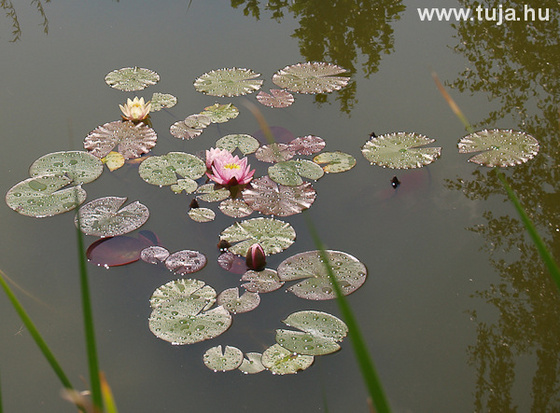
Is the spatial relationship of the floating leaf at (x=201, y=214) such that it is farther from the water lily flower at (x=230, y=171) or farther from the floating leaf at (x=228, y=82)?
the floating leaf at (x=228, y=82)

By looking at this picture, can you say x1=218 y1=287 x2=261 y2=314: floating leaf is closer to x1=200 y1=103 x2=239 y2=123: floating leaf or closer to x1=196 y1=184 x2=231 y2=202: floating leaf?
x1=196 y1=184 x2=231 y2=202: floating leaf

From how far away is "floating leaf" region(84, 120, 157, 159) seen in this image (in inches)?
109

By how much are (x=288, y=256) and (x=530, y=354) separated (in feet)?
2.85

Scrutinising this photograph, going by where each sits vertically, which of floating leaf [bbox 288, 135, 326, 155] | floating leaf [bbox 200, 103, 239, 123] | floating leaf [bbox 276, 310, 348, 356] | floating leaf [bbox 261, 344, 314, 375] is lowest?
floating leaf [bbox 261, 344, 314, 375]

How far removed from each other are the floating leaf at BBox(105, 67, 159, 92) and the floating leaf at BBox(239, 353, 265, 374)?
1767 mm

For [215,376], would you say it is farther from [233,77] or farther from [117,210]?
[233,77]

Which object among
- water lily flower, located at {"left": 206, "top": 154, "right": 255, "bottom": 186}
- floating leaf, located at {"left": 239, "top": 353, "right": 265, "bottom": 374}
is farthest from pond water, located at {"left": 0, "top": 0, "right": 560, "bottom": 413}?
water lily flower, located at {"left": 206, "top": 154, "right": 255, "bottom": 186}

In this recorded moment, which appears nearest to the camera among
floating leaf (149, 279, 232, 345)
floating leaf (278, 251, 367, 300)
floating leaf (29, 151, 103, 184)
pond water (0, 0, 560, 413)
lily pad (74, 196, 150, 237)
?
pond water (0, 0, 560, 413)

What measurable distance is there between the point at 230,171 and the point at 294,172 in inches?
10.7

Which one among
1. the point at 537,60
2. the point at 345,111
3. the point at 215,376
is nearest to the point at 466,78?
the point at 537,60

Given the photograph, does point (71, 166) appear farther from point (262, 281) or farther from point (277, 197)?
point (262, 281)

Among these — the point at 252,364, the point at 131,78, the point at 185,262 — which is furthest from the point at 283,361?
the point at 131,78

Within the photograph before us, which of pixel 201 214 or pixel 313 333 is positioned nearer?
pixel 313 333

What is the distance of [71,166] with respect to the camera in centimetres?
269
